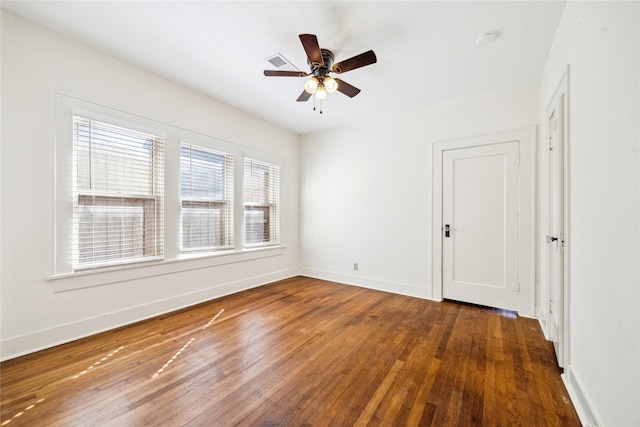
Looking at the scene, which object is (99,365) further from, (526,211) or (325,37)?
(526,211)

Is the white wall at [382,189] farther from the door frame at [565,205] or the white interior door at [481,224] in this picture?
the door frame at [565,205]

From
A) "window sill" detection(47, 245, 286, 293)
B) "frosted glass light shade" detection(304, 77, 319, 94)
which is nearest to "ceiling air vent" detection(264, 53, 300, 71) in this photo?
"frosted glass light shade" detection(304, 77, 319, 94)

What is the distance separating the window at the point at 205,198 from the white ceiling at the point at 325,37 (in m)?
0.94

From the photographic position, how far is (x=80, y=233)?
8.16 ft

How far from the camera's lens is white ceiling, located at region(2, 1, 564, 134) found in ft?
6.61

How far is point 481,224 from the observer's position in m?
3.37

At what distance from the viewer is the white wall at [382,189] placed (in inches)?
136

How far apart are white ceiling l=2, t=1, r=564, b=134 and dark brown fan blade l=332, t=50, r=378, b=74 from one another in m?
0.30

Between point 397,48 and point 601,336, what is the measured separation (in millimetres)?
2632

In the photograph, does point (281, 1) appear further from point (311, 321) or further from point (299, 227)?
point (299, 227)

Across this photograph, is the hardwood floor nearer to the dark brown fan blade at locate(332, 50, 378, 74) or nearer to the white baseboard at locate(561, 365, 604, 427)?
the white baseboard at locate(561, 365, 604, 427)

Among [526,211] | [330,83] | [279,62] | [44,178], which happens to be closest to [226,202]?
[44,178]

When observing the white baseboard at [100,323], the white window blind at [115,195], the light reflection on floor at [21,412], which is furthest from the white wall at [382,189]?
the light reflection on floor at [21,412]

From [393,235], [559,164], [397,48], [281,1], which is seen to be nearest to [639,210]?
[559,164]
